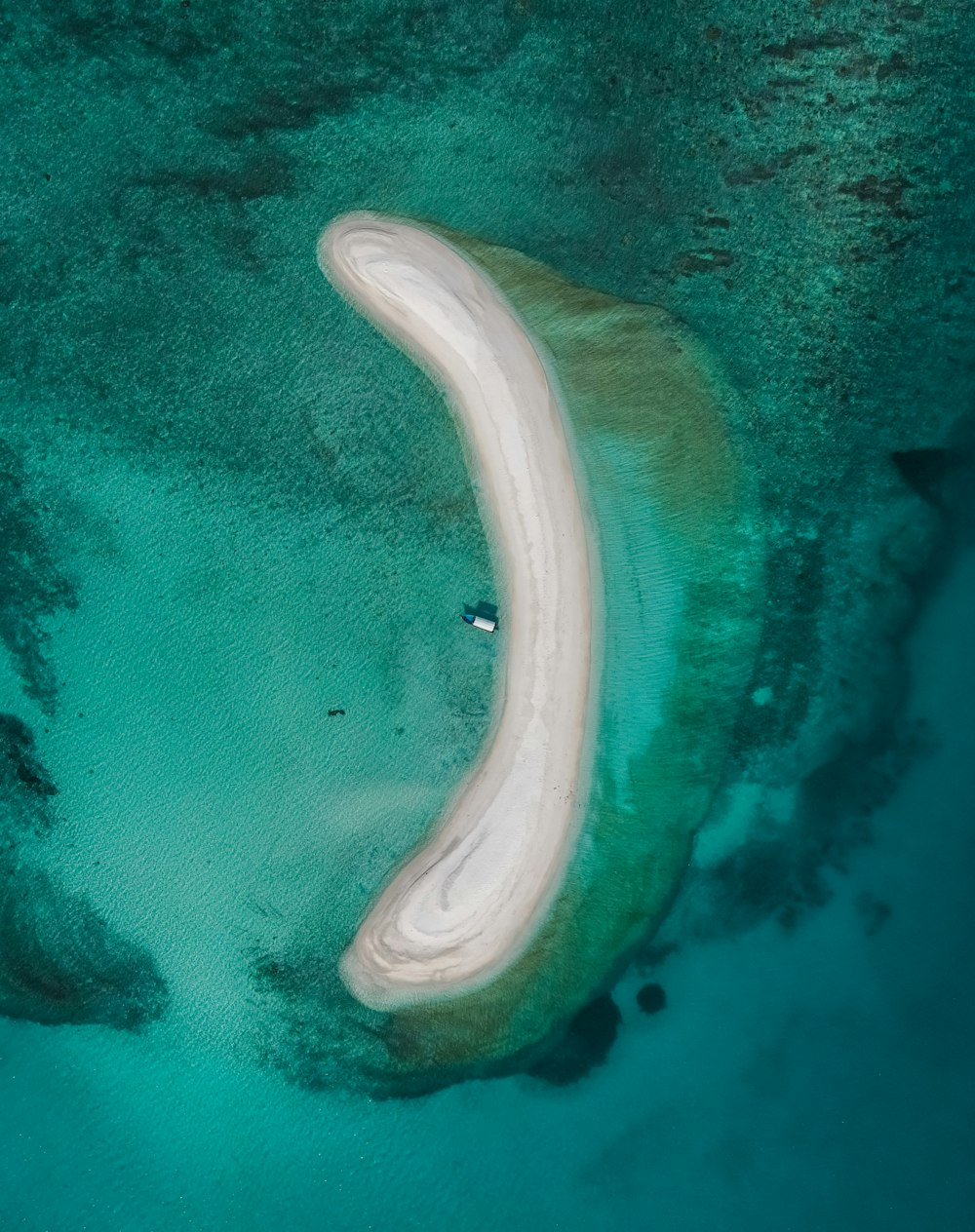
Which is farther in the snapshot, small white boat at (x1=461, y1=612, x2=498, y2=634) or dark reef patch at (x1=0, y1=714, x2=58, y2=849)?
dark reef patch at (x1=0, y1=714, x2=58, y2=849)

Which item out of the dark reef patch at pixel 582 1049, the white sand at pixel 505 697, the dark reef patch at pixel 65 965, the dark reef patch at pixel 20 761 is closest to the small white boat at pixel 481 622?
the white sand at pixel 505 697

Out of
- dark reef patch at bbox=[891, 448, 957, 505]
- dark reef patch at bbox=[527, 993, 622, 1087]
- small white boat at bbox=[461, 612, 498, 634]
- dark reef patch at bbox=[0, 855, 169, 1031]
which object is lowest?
dark reef patch at bbox=[527, 993, 622, 1087]

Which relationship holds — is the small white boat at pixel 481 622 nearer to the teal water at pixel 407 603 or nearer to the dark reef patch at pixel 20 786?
the teal water at pixel 407 603

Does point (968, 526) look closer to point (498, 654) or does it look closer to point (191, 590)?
point (498, 654)

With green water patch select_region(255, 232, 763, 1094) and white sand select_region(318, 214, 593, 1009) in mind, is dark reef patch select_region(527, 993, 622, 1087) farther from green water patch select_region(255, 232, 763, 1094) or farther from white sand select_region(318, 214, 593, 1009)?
white sand select_region(318, 214, 593, 1009)

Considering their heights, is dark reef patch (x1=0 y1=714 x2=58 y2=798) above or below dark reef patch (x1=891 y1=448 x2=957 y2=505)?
below

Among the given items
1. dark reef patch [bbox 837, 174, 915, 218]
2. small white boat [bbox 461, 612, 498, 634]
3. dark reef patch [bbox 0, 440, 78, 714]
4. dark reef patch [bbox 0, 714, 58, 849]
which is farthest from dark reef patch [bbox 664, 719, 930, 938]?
dark reef patch [bbox 0, 440, 78, 714]

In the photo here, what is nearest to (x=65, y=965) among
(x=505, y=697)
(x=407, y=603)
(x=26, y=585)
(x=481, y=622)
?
(x=26, y=585)
